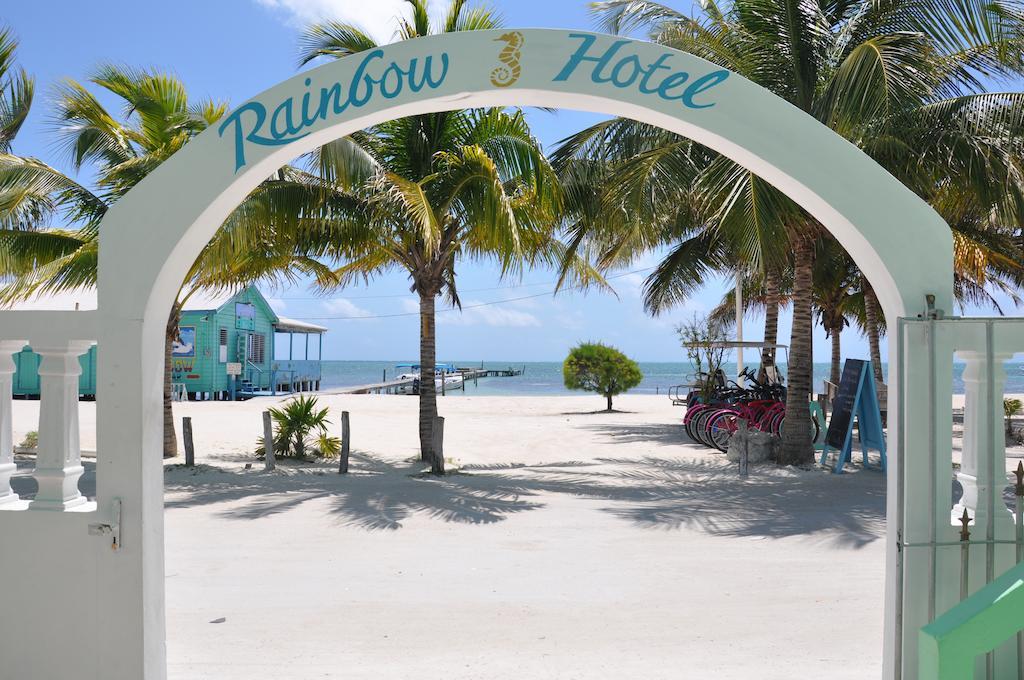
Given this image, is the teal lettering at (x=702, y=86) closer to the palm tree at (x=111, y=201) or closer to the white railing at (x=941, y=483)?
the white railing at (x=941, y=483)

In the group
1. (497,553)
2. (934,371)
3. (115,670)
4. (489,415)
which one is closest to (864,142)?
(497,553)

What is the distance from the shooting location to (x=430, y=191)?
11.1 metres

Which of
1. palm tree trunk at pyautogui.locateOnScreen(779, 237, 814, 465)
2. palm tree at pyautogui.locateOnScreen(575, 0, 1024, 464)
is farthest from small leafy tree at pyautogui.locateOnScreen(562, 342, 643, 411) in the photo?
palm tree at pyautogui.locateOnScreen(575, 0, 1024, 464)

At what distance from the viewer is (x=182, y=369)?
29.1 meters

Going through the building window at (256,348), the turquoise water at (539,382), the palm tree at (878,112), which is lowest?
the turquoise water at (539,382)

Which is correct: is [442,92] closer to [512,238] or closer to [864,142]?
[512,238]

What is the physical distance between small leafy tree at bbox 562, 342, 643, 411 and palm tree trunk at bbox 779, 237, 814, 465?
1306 centimetres

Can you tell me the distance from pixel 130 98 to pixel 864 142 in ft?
33.9

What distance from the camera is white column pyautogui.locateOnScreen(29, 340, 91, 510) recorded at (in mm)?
3490

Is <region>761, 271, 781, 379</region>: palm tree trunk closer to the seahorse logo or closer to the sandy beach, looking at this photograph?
the sandy beach

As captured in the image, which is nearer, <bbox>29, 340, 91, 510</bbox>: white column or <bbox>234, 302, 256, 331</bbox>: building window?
<bbox>29, 340, 91, 510</bbox>: white column

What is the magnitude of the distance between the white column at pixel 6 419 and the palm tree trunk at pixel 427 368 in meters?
8.14

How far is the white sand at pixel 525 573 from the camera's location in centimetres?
424

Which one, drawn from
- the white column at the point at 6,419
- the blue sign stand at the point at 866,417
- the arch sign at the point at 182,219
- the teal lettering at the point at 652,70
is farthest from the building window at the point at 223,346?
the teal lettering at the point at 652,70
